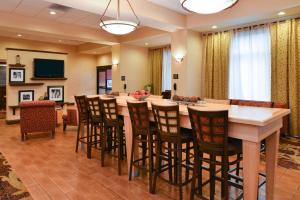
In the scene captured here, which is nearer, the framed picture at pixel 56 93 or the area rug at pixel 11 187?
the area rug at pixel 11 187

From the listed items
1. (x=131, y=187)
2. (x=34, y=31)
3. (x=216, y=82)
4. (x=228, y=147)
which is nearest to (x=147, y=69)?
(x=216, y=82)

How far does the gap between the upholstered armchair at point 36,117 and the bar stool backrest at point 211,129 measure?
417 cm

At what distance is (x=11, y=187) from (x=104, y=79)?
792 cm

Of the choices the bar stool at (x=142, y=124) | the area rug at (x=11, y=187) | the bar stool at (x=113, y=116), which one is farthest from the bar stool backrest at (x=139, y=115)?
the area rug at (x=11, y=187)

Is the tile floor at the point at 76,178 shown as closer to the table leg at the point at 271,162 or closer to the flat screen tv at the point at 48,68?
the table leg at the point at 271,162

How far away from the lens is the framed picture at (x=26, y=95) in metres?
7.28

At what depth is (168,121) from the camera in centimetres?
237

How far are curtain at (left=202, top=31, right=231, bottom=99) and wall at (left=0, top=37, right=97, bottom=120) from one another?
469 centimetres

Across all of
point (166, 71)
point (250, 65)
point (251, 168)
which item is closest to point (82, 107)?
point (251, 168)

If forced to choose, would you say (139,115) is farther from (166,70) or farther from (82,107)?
(166,70)

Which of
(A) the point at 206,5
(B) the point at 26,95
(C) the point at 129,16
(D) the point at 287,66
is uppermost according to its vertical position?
(C) the point at 129,16

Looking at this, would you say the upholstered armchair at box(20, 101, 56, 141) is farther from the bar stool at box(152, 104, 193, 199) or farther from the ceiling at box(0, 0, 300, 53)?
the bar stool at box(152, 104, 193, 199)

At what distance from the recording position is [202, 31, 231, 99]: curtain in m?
6.04

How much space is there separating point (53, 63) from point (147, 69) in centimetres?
367
